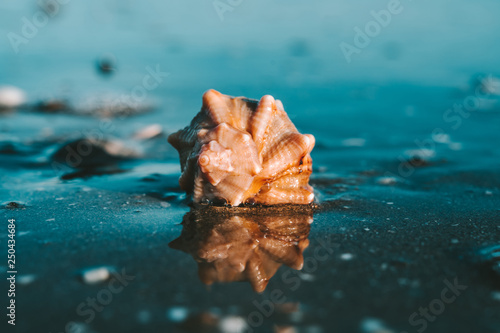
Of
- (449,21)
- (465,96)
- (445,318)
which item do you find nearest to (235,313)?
(445,318)

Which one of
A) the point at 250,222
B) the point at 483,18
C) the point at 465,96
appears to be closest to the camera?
the point at 250,222

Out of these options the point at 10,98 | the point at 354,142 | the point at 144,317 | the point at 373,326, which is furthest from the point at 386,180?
the point at 10,98

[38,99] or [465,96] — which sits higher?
[465,96]

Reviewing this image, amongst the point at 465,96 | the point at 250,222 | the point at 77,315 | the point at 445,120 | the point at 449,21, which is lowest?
the point at 77,315

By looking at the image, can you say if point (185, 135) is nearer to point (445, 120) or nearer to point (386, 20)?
point (445, 120)

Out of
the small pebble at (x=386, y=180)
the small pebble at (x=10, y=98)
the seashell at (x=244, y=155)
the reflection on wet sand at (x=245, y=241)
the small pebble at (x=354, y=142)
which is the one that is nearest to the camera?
the reflection on wet sand at (x=245, y=241)

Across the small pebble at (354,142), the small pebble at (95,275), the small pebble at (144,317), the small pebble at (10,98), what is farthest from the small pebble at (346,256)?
the small pebble at (10,98)

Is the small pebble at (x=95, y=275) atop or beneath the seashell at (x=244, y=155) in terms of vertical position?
beneath

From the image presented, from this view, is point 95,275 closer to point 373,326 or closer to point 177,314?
point 177,314

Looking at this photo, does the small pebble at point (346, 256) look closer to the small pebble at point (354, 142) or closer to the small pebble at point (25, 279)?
the small pebble at point (25, 279)
